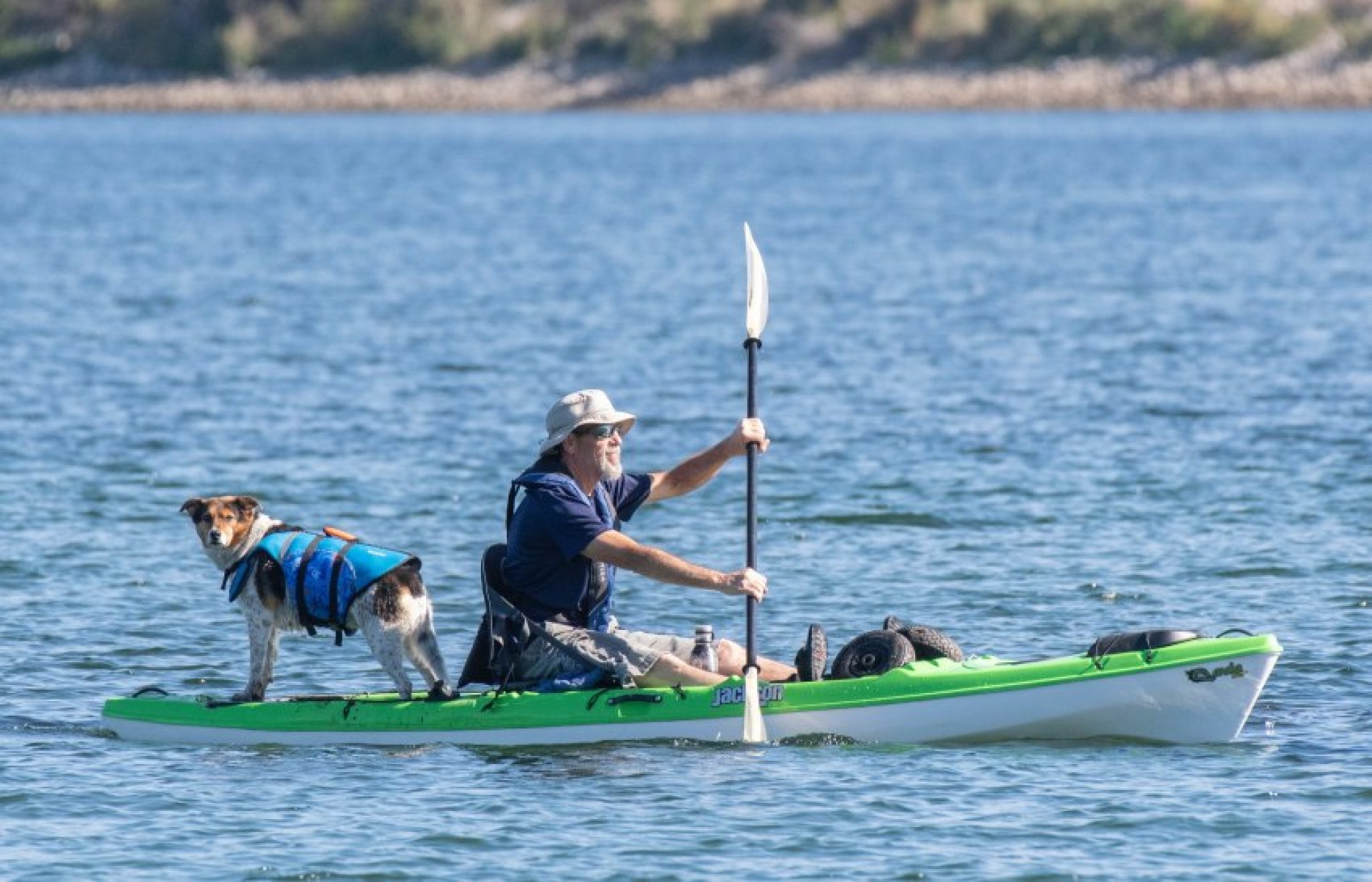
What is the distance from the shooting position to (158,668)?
1281 cm

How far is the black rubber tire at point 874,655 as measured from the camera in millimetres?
10867

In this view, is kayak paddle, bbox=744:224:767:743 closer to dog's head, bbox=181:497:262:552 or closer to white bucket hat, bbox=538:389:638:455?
white bucket hat, bbox=538:389:638:455

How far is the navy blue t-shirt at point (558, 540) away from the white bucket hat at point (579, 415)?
214mm

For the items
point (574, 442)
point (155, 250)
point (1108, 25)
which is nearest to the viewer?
point (574, 442)

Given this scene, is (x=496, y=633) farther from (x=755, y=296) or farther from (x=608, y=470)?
(x=755, y=296)

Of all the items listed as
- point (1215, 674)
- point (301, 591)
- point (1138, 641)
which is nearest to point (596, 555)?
point (301, 591)

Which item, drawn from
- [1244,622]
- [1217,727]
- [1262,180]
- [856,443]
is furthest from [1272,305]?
[1262,180]

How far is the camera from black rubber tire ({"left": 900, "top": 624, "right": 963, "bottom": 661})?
11.0 meters

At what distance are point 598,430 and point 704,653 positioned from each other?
1235 mm

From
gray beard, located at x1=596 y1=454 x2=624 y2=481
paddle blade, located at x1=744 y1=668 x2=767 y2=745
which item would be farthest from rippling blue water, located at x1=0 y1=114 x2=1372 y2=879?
gray beard, located at x1=596 y1=454 x2=624 y2=481

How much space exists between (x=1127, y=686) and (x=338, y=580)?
3578 mm

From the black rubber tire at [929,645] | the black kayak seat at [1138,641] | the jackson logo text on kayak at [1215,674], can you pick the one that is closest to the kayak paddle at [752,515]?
the black rubber tire at [929,645]

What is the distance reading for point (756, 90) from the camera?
275 ft

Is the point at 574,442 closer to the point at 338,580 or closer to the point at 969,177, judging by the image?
the point at 338,580
